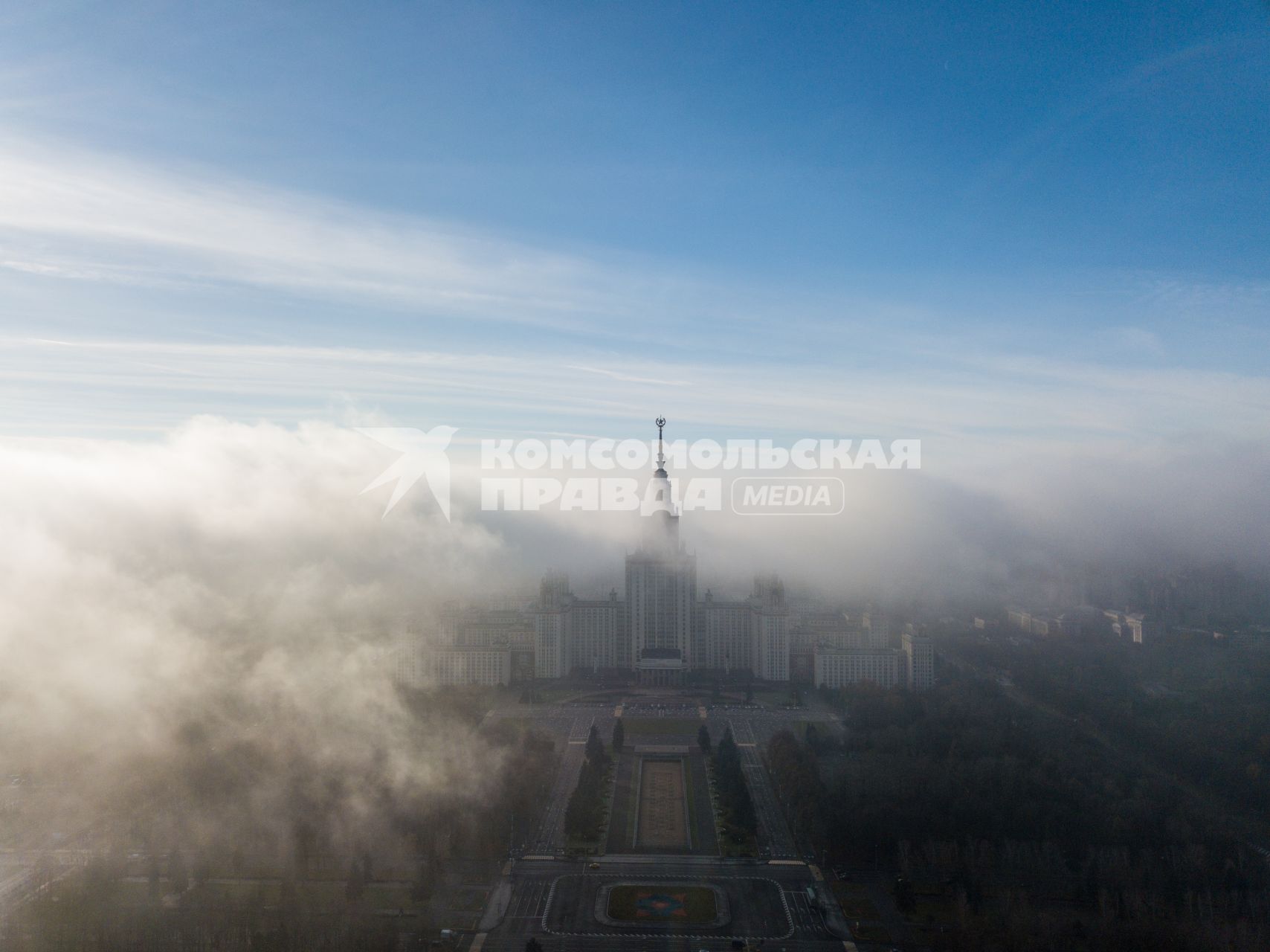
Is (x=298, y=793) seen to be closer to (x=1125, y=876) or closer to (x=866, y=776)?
(x=866, y=776)

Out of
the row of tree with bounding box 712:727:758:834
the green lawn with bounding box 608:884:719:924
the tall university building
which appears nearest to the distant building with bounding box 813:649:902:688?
the tall university building

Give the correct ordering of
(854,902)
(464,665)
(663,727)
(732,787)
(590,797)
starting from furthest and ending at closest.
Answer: (464,665) < (663,727) < (732,787) < (590,797) < (854,902)

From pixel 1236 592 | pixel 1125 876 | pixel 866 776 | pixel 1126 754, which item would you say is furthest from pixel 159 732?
pixel 1236 592

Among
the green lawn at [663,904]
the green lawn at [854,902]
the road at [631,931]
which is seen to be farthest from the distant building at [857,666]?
the green lawn at [663,904]

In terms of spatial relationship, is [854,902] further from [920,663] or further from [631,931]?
[920,663]

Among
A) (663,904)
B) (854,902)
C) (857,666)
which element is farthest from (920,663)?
(663,904)

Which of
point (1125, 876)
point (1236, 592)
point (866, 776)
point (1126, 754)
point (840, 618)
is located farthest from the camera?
point (1236, 592)

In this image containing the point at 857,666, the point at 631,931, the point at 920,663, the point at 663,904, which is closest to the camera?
the point at 631,931

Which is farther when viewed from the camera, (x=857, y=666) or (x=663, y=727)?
(x=857, y=666)
